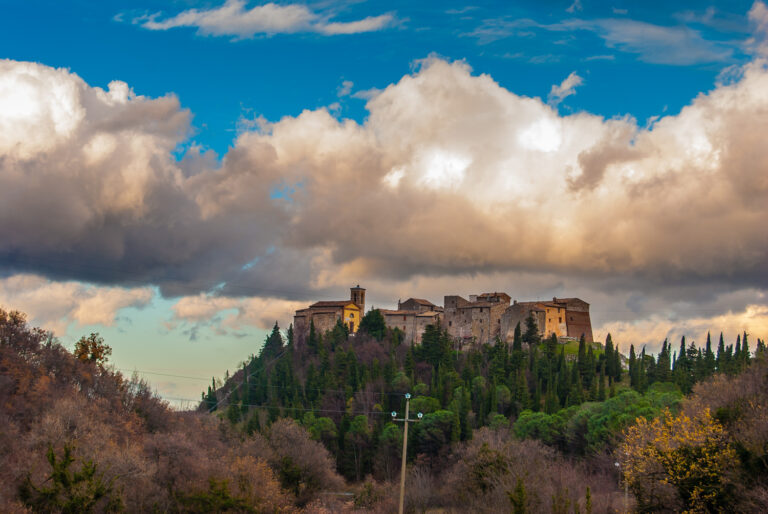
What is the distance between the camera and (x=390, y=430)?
287 ft

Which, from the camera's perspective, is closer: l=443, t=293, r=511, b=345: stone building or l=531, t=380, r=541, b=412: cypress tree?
l=531, t=380, r=541, b=412: cypress tree

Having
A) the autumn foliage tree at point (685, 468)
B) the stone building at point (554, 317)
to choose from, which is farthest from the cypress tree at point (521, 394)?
the autumn foliage tree at point (685, 468)

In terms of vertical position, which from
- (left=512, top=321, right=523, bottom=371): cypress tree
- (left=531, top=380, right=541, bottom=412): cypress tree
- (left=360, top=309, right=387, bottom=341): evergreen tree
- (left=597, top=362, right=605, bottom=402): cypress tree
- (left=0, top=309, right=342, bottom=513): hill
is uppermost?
(left=360, top=309, right=387, bottom=341): evergreen tree

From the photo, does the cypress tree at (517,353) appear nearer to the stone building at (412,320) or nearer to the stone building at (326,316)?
the stone building at (412,320)

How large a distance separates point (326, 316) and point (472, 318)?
2301 cm

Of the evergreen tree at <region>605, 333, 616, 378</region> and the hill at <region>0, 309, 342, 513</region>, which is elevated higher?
the evergreen tree at <region>605, 333, 616, 378</region>

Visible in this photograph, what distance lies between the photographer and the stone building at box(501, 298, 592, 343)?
118 meters

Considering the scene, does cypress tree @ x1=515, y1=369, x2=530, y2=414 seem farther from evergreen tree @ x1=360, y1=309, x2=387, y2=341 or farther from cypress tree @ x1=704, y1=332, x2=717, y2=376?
evergreen tree @ x1=360, y1=309, x2=387, y2=341

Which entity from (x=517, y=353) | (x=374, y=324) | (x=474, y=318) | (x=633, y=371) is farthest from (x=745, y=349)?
(x=374, y=324)

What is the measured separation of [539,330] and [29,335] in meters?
74.7

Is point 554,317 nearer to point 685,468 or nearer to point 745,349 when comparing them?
point 745,349

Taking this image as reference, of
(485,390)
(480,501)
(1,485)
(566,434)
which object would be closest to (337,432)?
(485,390)

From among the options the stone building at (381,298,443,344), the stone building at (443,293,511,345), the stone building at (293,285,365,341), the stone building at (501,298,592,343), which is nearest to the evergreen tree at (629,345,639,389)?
the stone building at (501,298,592,343)

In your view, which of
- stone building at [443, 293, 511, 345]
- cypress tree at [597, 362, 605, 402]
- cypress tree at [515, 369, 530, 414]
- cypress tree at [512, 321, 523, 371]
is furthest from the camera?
stone building at [443, 293, 511, 345]
